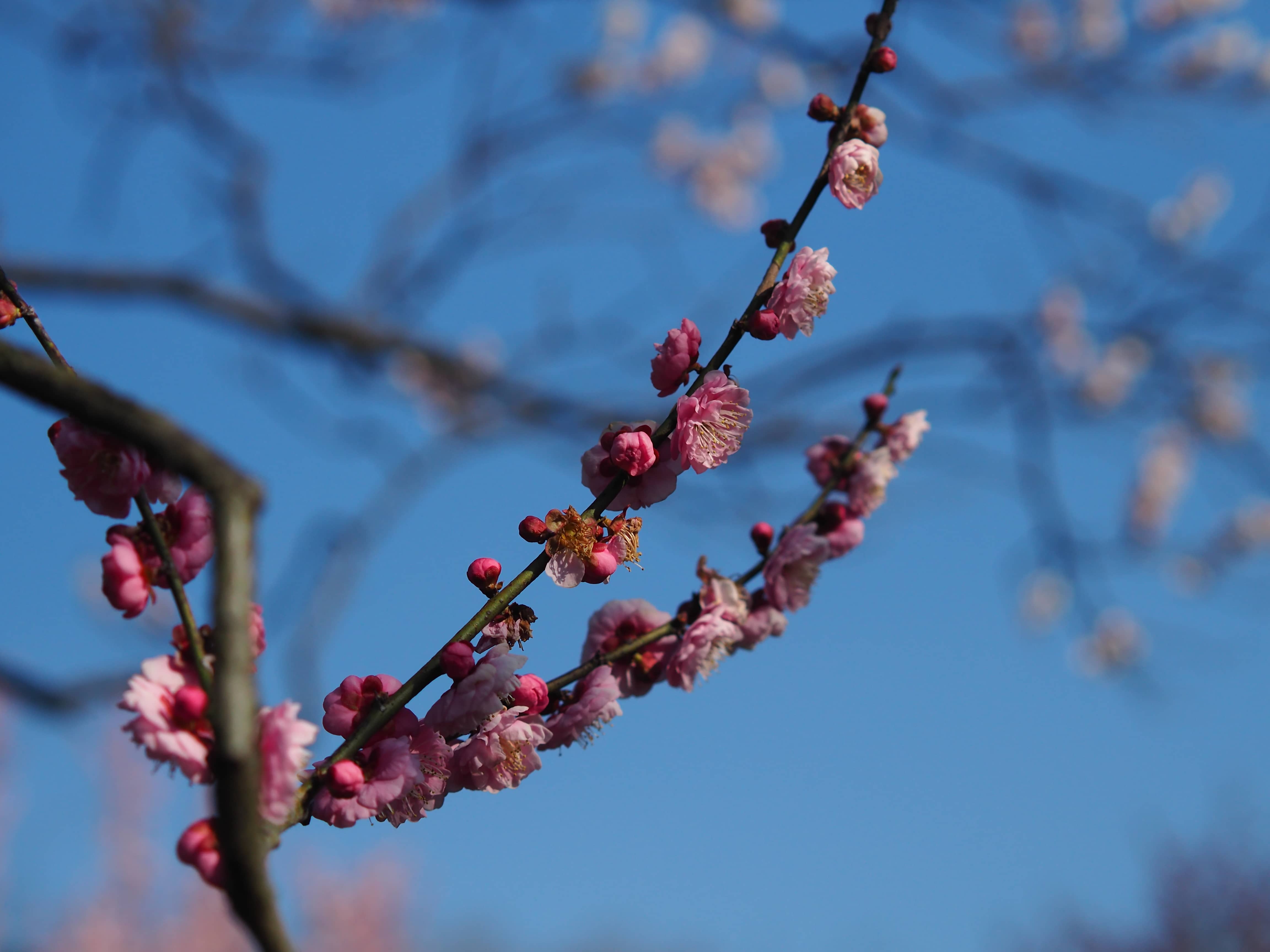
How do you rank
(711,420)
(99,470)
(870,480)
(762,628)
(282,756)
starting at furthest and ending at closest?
(870,480), (762,628), (711,420), (99,470), (282,756)

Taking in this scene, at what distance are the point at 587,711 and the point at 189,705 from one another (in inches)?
18.7

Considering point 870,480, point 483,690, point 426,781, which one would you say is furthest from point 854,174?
point 426,781

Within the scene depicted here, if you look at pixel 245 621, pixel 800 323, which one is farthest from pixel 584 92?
pixel 245 621

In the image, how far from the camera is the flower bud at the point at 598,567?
1137mm

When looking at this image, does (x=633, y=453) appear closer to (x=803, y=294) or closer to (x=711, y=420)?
(x=711, y=420)

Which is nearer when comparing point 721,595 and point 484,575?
point 484,575

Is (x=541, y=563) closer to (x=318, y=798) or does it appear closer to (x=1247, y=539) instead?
(x=318, y=798)

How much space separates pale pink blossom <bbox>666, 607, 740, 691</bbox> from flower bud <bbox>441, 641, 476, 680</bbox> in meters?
0.31

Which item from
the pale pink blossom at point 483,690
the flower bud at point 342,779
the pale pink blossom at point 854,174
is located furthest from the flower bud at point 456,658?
the pale pink blossom at point 854,174

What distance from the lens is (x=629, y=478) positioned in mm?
1167

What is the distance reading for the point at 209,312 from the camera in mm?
3947

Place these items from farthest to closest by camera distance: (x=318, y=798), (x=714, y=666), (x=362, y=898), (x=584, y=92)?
1. (x=362, y=898)
2. (x=584, y=92)
3. (x=714, y=666)
4. (x=318, y=798)

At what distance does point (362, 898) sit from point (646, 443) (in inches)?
635

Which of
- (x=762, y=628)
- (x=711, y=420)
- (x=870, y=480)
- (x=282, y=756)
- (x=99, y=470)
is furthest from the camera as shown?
(x=870, y=480)
